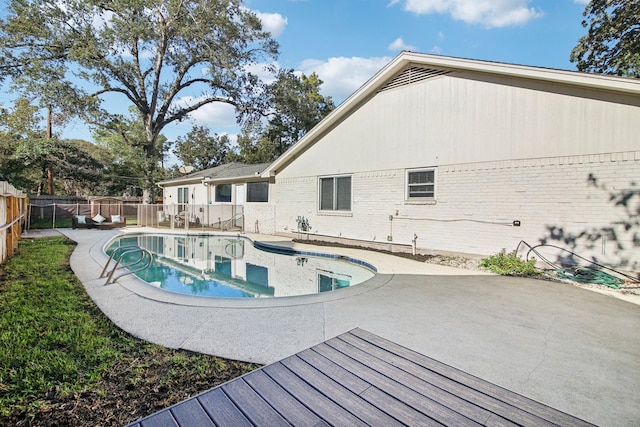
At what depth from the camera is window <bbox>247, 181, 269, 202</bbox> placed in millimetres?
14312

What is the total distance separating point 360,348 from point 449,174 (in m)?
6.53

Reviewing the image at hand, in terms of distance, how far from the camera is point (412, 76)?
9008 mm

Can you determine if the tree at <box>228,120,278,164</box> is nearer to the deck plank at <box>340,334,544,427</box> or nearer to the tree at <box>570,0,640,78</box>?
the tree at <box>570,0,640,78</box>

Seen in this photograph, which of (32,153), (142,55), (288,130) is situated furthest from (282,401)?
(288,130)

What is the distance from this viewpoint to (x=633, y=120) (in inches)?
230

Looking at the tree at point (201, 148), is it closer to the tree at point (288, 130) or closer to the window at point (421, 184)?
the tree at point (288, 130)

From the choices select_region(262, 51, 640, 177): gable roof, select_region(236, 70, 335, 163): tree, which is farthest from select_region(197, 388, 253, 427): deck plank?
select_region(236, 70, 335, 163): tree

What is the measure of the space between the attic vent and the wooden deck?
819cm

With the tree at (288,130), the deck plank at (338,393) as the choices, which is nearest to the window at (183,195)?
the tree at (288,130)

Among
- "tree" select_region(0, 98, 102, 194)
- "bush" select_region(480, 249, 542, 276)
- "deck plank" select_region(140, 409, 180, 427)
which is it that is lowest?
"deck plank" select_region(140, 409, 180, 427)

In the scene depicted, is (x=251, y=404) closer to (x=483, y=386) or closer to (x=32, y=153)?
(x=483, y=386)

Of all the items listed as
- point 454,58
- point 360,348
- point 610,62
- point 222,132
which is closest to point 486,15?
point 454,58

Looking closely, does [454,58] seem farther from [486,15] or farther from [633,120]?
[486,15]

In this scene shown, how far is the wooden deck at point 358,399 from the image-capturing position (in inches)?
78.6
